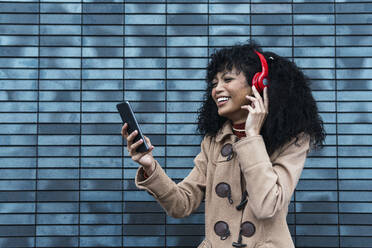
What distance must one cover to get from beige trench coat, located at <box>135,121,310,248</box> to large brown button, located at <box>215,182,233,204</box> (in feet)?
0.06

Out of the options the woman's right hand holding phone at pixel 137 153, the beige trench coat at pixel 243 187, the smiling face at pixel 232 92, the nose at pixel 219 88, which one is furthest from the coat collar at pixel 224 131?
the woman's right hand holding phone at pixel 137 153

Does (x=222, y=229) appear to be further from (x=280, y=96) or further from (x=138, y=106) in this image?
(x=138, y=106)

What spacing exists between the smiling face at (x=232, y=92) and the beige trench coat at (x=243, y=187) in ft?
0.53

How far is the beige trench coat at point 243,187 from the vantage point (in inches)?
76.0

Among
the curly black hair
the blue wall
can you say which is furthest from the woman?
the blue wall

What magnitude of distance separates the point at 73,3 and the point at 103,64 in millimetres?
657

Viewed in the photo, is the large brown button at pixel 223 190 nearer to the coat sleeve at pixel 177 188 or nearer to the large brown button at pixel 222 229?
the large brown button at pixel 222 229

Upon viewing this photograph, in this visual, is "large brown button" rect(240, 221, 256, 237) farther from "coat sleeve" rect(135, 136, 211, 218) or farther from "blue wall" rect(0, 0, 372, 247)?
"blue wall" rect(0, 0, 372, 247)

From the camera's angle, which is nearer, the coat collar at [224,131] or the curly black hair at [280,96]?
the curly black hair at [280,96]

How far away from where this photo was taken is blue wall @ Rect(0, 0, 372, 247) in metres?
3.77

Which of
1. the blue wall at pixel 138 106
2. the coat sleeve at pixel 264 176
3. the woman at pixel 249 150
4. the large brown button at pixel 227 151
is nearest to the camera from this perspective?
the coat sleeve at pixel 264 176

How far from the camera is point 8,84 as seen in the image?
12.5 ft

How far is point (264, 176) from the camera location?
1.91 metres

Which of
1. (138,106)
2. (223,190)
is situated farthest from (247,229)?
(138,106)
